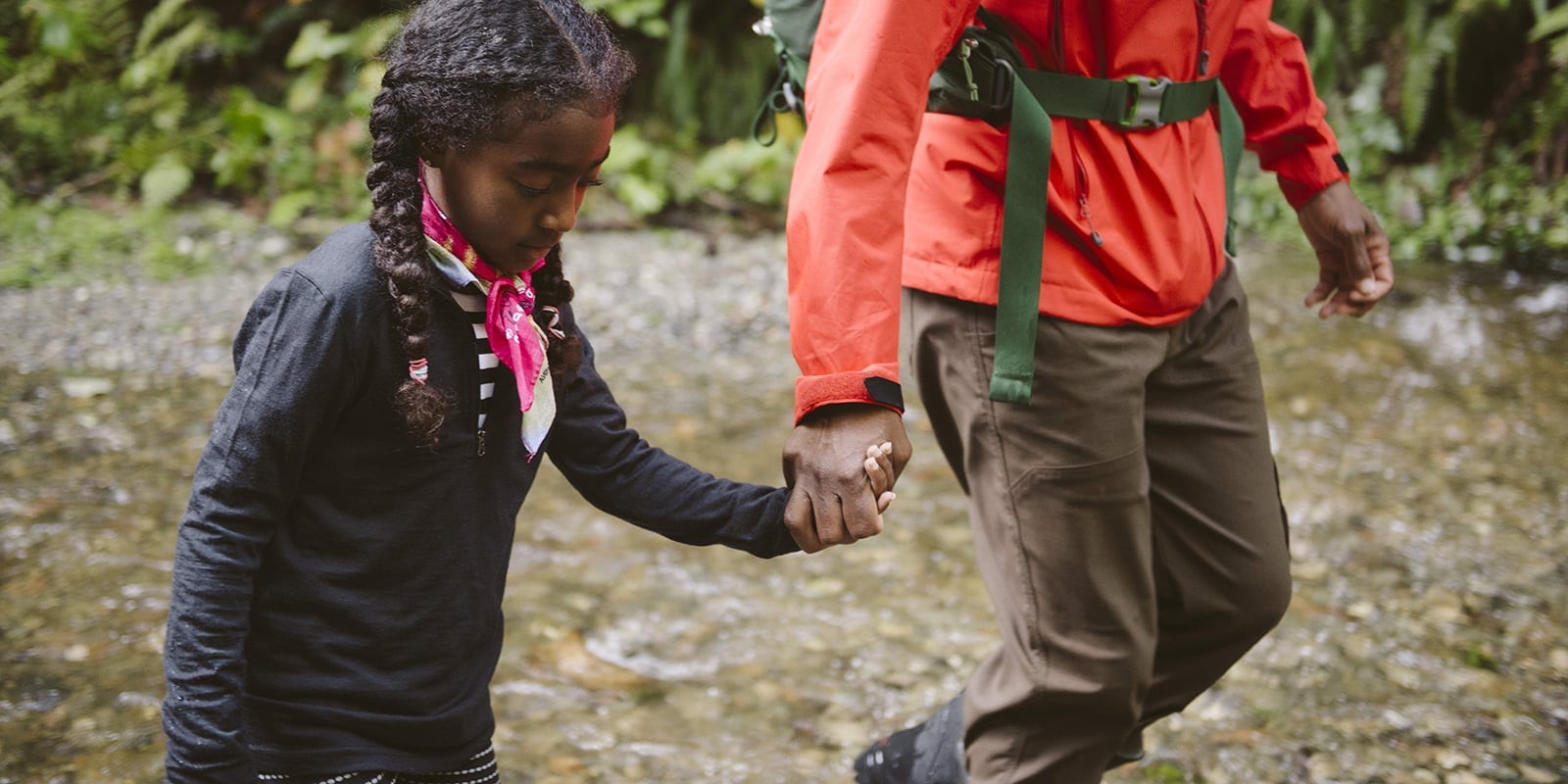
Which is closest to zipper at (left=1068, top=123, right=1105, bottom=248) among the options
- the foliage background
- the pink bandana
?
the pink bandana

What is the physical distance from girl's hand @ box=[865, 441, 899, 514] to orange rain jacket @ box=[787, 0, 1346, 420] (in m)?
0.07

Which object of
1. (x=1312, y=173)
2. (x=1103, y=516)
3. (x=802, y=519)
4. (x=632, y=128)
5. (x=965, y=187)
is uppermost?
(x=965, y=187)

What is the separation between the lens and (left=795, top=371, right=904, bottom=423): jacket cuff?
177 cm

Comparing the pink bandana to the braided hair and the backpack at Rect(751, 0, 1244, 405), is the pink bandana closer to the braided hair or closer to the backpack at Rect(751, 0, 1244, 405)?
the braided hair

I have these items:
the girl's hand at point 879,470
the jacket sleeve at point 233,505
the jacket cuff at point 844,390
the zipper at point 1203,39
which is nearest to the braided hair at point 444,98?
the jacket sleeve at point 233,505

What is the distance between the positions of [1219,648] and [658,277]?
4347 mm

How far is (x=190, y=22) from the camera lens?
7824 millimetres

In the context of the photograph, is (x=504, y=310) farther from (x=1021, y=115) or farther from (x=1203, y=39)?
(x=1203, y=39)

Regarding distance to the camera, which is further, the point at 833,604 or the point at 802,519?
the point at 833,604

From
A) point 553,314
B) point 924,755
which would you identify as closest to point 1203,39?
point 553,314

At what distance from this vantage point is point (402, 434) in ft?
5.55

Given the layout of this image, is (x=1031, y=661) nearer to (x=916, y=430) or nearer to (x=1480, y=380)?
(x=916, y=430)

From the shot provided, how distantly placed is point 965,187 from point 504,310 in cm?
77

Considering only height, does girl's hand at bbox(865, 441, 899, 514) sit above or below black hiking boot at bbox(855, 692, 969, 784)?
above
